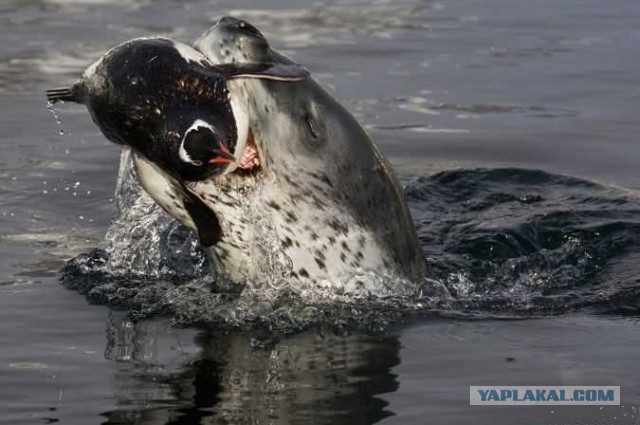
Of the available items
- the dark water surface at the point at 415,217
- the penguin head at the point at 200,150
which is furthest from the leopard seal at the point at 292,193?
the dark water surface at the point at 415,217

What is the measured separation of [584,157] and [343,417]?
5.12 m

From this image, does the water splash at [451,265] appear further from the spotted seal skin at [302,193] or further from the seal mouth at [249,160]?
the seal mouth at [249,160]

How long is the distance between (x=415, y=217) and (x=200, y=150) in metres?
3.48

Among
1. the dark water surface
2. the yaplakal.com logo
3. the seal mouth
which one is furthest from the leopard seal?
the yaplakal.com logo

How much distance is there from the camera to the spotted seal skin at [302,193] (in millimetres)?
6789

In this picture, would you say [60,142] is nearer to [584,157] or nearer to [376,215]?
[584,157]

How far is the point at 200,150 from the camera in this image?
20.8 feet

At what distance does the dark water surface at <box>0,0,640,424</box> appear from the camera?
21.5 feet

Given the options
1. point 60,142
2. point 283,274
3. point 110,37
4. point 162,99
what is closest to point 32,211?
point 60,142

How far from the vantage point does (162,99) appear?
20.9ft

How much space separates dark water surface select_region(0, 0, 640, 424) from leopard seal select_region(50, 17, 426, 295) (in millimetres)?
286

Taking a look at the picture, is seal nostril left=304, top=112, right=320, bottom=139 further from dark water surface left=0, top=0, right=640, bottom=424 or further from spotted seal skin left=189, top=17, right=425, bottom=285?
dark water surface left=0, top=0, right=640, bottom=424

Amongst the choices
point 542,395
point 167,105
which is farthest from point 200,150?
point 542,395

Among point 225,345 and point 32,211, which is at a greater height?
point 32,211
